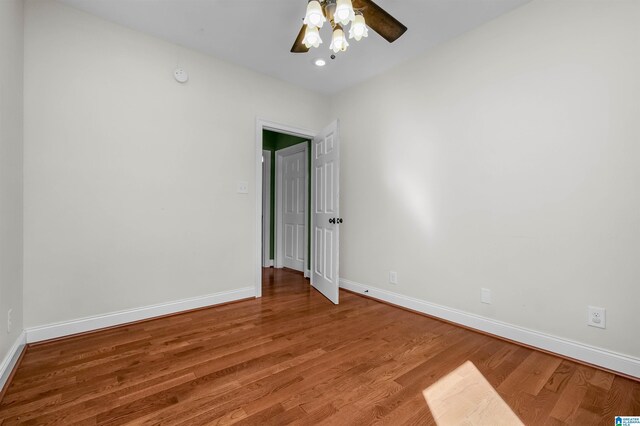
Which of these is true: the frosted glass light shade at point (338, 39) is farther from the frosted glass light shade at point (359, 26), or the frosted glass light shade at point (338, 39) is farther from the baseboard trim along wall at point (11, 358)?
the baseboard trim along wall at point (11, 358)

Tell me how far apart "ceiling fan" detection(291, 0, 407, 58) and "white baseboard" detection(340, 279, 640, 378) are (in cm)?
240

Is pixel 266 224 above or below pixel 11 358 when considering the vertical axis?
above

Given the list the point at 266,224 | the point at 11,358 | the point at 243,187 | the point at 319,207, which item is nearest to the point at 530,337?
the point at 319,207

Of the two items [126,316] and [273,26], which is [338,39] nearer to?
[273,26]

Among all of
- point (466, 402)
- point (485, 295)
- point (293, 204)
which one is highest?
point (293, 204)

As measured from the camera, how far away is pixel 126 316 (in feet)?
8.63

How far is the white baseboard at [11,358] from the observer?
167 centimetres

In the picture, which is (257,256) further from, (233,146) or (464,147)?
(464,147)

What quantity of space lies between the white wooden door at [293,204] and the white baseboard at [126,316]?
162 cm

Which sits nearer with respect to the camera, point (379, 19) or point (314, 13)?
point (314, 13)

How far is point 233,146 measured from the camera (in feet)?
10.9

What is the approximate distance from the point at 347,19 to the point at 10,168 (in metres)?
2.30

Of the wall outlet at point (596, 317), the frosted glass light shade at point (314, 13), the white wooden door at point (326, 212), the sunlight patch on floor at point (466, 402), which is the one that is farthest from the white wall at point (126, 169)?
the wall outlet at point (596, 317)

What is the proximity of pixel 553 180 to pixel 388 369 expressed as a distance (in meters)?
1.81
